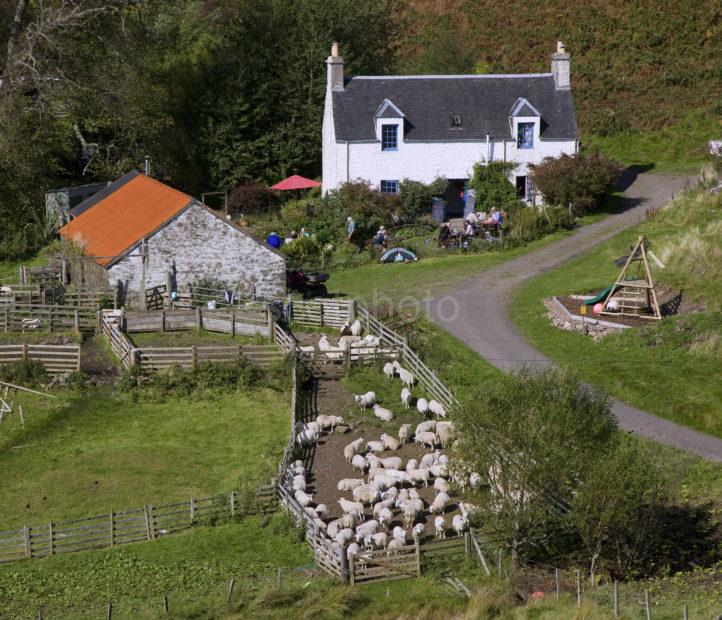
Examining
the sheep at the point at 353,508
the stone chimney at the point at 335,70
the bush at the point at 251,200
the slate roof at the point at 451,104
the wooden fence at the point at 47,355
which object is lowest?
the sheep at the point at 353,508

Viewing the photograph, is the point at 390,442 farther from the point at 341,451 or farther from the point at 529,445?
the point at 529,445

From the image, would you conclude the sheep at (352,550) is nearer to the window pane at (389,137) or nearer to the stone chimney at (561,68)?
the window pane at (389,137)

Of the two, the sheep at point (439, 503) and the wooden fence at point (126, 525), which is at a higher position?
the sheep at point (439, 503)

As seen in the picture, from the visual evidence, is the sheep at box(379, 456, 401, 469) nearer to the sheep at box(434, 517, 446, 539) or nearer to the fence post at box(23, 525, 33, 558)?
the sheep at box(434, 517, 446, 539)

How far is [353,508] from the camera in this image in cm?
2920

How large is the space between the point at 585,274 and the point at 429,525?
2145cm

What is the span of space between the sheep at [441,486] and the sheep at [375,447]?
3096 mm

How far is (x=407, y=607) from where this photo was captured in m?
Answer: 24.8

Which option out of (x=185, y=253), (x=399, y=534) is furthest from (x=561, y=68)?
(x=399, y=534)

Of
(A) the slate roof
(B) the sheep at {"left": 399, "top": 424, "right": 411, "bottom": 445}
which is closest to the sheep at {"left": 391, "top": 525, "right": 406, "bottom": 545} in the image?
(B) the sheep at {"left": 399, "top": 424, "right": 411, "bottom": 445}

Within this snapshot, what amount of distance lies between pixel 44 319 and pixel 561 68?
2987cm

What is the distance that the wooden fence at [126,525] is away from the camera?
28234 mm

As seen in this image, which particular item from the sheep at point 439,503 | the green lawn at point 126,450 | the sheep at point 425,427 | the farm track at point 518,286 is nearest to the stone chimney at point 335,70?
the farm track at point 518,286

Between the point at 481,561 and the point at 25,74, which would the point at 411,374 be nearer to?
the point at 481,561
